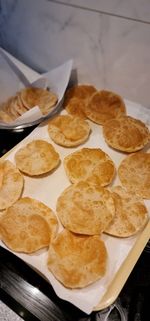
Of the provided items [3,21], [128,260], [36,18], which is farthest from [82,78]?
[128,260]

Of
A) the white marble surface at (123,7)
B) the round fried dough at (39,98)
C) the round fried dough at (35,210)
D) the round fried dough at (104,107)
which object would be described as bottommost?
the round fried dough at (104,107)

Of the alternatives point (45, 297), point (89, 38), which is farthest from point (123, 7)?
point (45, 297)

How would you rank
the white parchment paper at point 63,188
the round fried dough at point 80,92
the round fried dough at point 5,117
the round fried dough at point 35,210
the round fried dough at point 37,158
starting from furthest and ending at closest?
the round fried dough at point 80,92 < the round fried dough at point 5,117 < the round fried dough at point 37,158 < the round fried dough at point 35,210 < the white parchment paper at point 63,188

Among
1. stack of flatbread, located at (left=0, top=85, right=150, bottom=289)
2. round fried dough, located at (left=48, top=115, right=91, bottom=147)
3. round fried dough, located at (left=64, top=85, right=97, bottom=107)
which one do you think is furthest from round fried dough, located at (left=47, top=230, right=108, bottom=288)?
round fried dough, located at (left=64, top=85, right=97, bottom=107)

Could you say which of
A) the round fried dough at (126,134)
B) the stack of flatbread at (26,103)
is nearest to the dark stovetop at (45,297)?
the round fried dough at (126,134)

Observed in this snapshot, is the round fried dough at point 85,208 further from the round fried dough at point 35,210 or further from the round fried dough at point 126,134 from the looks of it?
the round fried dough at point 126,134

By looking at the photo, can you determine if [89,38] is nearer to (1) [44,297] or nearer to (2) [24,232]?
(2) [24,232]
